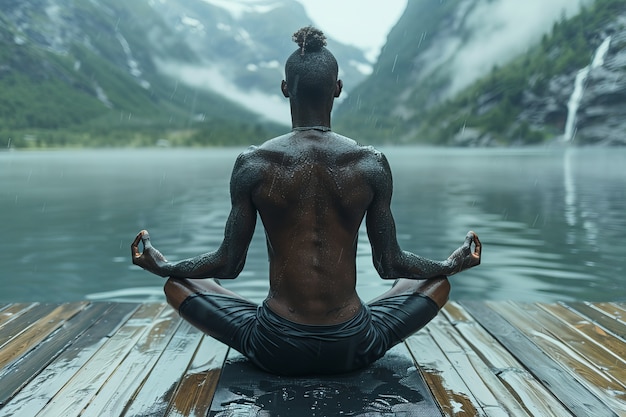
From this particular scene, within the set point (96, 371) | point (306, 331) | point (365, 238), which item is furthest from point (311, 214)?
point (365, 238)

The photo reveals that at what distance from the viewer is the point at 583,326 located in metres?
4.84

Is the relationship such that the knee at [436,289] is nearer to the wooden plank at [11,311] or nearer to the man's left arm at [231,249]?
the man's left arm at [231,249]

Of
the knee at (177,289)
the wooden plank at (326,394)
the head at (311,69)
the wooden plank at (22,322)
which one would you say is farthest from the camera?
the wooden plank at (22,322)

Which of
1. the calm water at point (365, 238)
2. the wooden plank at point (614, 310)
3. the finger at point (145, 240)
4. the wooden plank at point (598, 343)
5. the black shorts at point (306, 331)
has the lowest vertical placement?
the calm water at point (365, 238)

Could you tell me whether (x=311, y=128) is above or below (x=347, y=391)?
above

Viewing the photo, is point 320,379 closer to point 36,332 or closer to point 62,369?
point 62,369

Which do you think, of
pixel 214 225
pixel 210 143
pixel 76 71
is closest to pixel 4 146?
pixel 210 143

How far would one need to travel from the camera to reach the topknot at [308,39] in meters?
3.40

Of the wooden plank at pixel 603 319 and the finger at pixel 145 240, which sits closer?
the finger at pixel 145 240

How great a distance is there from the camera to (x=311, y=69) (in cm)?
337

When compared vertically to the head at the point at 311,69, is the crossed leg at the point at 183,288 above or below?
below

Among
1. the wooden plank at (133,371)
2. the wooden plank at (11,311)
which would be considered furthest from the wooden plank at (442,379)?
the wooden plank at (11,311)

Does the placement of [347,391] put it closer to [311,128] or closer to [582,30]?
→ [311,128]

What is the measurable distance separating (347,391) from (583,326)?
7.70ft
